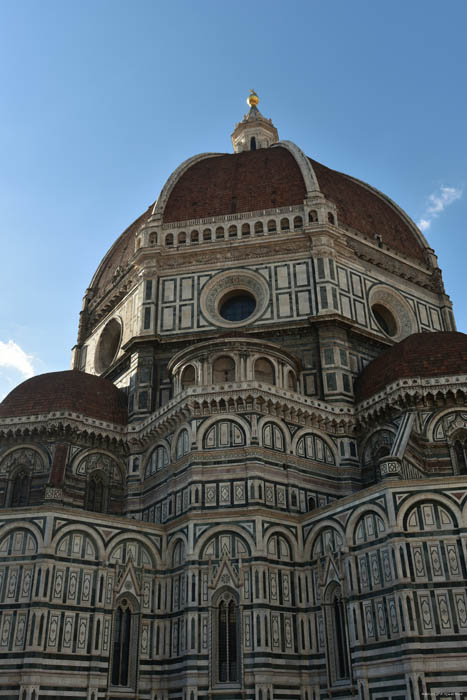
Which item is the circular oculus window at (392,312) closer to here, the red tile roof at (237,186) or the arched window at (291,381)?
the red tile roof at (237,186)

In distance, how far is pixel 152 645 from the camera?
22188 mm

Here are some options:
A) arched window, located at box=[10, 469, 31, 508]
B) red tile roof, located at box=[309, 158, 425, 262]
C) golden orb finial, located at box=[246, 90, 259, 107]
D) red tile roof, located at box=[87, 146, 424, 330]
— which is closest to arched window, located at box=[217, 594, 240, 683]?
arched window, located at box=[10, 469, 31, 508]

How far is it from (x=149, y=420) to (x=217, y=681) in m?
9.56

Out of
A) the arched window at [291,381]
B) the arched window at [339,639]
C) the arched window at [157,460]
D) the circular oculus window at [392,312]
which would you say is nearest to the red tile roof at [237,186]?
the circular oculus window at [392,312]

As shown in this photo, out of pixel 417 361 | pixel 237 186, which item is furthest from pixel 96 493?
pixel 237 186

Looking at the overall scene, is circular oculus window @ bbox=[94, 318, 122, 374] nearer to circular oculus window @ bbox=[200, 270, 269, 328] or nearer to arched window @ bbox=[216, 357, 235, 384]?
circular oculus window @ bbox=[200, 270, 269, 328]

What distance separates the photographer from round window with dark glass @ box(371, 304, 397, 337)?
32531 mm

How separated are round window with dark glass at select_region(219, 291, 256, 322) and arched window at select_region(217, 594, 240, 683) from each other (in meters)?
12.6

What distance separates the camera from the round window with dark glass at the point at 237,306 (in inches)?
1218

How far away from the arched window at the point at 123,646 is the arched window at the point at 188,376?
25.7ft

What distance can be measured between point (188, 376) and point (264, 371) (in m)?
2.78

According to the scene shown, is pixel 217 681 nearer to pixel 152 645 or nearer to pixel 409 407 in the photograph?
pixel 152 645

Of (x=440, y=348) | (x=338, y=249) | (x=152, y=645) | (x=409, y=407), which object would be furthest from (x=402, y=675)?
(x=338, y=249)

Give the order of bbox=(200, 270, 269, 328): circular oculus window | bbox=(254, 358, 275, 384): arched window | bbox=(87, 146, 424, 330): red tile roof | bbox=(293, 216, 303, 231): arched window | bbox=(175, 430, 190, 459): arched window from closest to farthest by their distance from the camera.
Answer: bbox=(175, 430, 190, 459): arched window
bbox=(254, 358, 275, 384): arched window
bbox=(200, 270, 269, 328): circular oculus window
bbox=(293, 216, 303, 231): arched window
bbox=(87, 146, 424, 330): red tile roof
